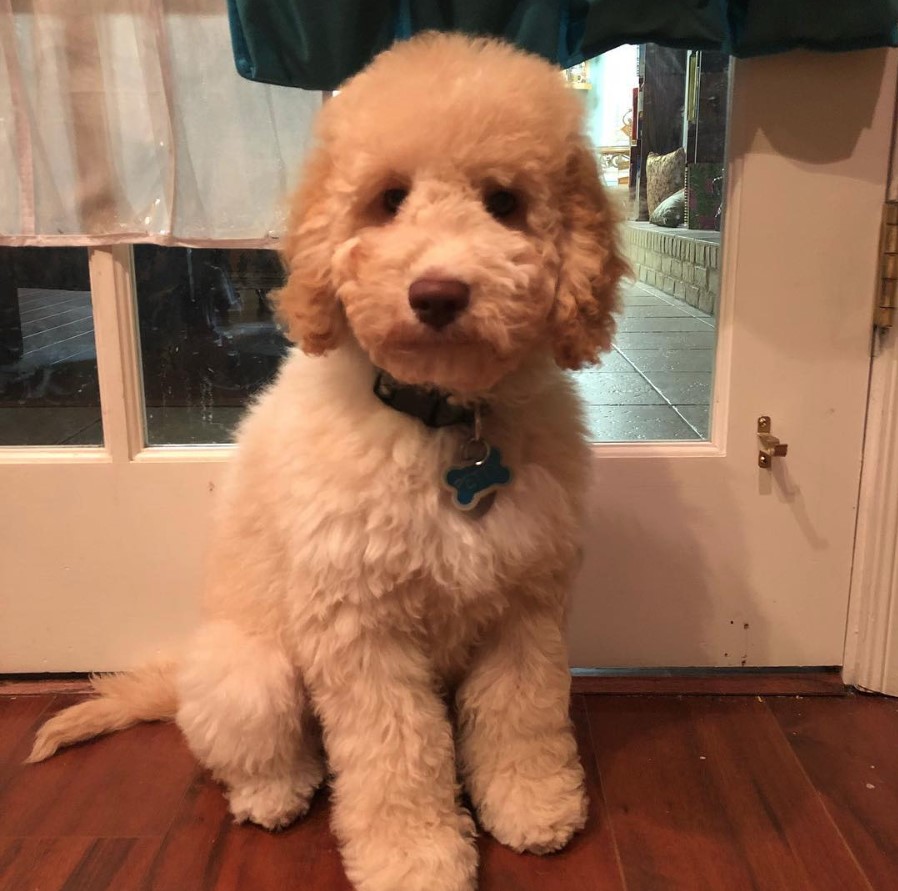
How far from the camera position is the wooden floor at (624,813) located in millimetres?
1257

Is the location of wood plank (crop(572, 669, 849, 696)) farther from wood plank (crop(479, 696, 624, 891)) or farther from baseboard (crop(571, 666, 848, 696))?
wood plank (crop(479, 696, 624, 891))

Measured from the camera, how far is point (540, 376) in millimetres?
1204

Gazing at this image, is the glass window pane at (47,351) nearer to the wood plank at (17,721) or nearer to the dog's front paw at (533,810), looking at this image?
the wood plank at (17,721)

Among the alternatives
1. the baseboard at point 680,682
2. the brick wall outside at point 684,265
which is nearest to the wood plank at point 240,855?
the baseboard at point 680,682

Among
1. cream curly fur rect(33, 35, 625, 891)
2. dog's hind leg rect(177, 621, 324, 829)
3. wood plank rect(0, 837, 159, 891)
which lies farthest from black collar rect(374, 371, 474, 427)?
wood plank rect(0, 837, 159, 891)

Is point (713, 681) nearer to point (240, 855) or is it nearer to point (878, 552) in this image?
point (878, 552)

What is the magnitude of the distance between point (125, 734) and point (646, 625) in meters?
0.97

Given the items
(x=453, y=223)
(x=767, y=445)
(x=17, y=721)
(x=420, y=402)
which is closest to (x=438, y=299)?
(x=453, y=223)

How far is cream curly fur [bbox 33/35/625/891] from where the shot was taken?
1.01 m

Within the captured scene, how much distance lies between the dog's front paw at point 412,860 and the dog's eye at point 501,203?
2.65ft

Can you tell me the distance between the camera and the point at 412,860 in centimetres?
118

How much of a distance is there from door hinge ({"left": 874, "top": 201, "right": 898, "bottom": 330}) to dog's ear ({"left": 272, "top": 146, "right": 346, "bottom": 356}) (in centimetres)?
95

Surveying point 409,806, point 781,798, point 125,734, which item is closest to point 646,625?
point 781,798

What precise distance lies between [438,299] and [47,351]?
100 cm
